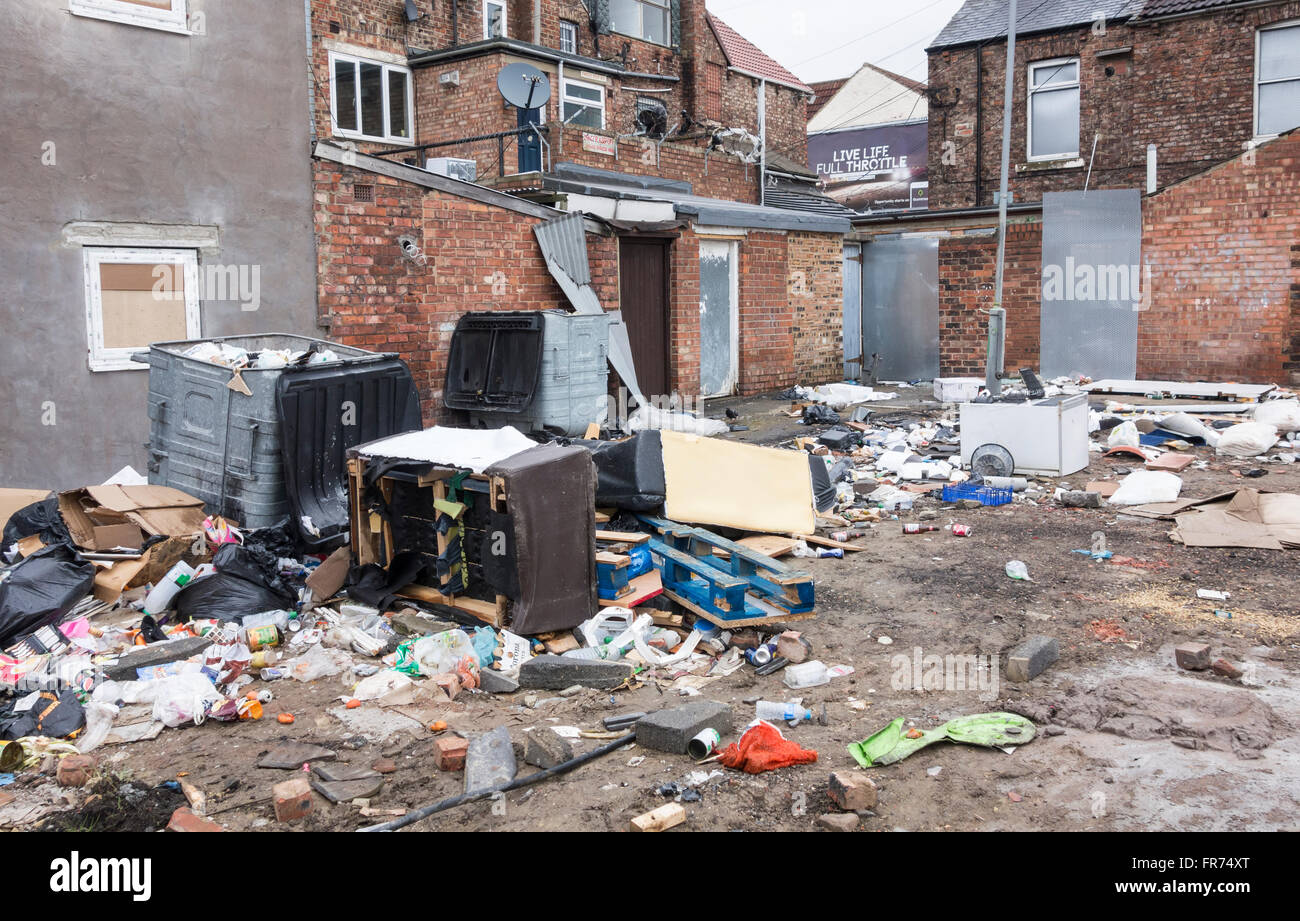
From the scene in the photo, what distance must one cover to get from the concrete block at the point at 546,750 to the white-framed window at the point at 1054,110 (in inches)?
802

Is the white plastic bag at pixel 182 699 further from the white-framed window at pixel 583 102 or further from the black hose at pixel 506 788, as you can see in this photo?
the white-framed window at pixel 583 102

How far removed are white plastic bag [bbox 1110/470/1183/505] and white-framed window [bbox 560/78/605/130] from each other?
47.3ft

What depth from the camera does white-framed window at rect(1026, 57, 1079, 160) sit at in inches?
815

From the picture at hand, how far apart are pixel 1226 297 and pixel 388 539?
1447 cm

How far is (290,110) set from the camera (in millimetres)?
9305

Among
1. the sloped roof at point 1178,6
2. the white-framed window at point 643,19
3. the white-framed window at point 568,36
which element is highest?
the white-framed window at point 643,19

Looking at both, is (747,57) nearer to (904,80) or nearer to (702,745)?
(904,80)

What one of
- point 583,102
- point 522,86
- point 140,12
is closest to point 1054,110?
point 583,102

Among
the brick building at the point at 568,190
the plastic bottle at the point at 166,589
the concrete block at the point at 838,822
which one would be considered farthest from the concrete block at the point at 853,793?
the brick building at the point at 568,190

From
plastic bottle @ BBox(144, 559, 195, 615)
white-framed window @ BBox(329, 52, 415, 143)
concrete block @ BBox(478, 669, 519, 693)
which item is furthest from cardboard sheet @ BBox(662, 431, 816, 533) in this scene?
white-framed window @ BBox(329, 52, 415, 143)

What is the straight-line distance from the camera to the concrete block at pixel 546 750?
404cm

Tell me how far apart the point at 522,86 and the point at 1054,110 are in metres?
11.2

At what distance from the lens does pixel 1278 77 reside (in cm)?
1870

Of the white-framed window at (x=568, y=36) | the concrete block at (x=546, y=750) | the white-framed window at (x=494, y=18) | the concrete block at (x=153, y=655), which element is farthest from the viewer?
the white-framed window at (x=568, y=36)
